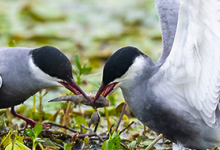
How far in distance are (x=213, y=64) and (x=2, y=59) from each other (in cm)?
194

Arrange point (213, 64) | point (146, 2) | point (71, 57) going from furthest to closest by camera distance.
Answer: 1. point (146, 2)
2. point (71, 57)
3. point (213, 64)

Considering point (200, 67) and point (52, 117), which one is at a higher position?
point (200, 67)

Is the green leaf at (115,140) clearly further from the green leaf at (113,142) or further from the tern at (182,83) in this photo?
the tern at (182,83)

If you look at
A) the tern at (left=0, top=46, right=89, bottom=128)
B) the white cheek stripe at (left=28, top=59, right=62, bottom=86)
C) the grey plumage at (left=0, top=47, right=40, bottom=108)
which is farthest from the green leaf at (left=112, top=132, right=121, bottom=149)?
the grey plumage at (left=0, top=47, right=40, bottom=108)

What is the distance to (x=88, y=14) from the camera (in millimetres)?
9297

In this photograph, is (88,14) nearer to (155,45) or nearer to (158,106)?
(155,45)

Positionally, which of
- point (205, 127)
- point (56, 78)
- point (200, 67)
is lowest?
point (205, 127)

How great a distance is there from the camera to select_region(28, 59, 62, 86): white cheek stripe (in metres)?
3.50

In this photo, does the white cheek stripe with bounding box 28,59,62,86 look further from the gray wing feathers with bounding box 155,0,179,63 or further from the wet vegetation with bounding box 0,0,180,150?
the gray wing feathers with bounding box 155,0,179,63

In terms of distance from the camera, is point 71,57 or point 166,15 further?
point 71,57

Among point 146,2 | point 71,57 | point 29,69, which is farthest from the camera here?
point 146,2

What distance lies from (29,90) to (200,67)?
1.61 metres

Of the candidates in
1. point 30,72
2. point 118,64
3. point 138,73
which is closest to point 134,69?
point 138,73

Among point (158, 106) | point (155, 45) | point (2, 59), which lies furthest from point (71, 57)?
point (158, 106)
